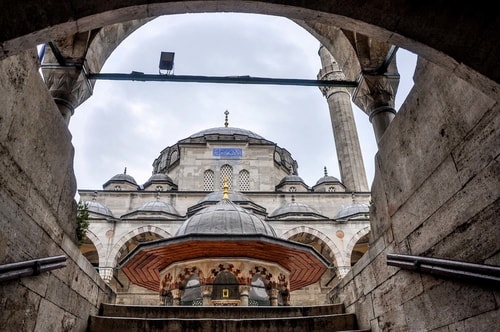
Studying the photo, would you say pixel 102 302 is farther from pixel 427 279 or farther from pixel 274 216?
pixel 274 216

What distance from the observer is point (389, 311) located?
389 cm

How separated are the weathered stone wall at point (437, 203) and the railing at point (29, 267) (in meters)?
3.45

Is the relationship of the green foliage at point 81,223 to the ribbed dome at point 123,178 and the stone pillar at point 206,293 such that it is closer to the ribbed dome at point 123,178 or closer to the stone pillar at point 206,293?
the stone pillar at point 206,293

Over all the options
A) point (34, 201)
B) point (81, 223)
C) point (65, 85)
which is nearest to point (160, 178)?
point (65, 85)

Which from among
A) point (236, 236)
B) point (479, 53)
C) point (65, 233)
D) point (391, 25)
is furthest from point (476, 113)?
point (236, 236)

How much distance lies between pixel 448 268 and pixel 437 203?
605mm

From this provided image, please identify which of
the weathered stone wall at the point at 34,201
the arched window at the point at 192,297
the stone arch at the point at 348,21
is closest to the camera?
the stone arch at the point at 348,21

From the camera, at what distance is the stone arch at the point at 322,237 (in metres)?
20.2

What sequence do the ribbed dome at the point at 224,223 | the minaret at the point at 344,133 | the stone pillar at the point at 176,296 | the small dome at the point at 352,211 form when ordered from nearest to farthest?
1. the stone pillar at the point at 176,296
2. the ribbed dome at the point at 224,223
3. the small dome at the point at 352,211
4. the minaret at the point at 344,133

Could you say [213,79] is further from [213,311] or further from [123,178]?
[123,178]

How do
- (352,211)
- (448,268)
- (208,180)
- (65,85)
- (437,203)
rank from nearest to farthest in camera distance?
(448,268) < (437,203) < (65,85) < (352,211) < (208,180)

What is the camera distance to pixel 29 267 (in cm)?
297

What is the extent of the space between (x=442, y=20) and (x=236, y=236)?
691 centimetres

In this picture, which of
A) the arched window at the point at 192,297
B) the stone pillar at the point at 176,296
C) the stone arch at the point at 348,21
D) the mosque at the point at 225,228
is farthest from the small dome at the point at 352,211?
the stone arch at the point at 348,21
